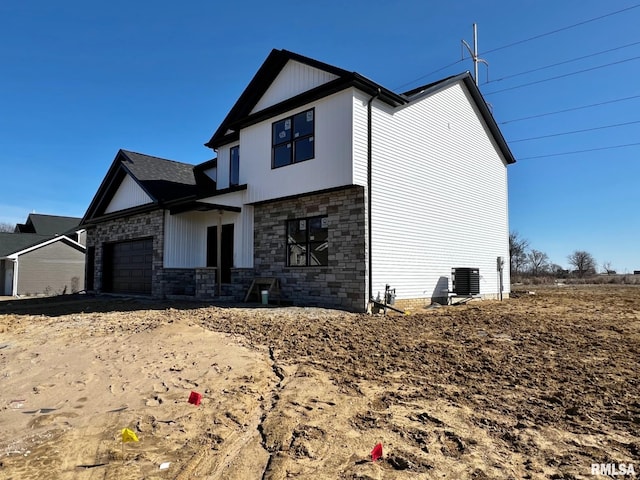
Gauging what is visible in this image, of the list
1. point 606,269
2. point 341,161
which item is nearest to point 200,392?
point 341,161

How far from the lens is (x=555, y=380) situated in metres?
4.81

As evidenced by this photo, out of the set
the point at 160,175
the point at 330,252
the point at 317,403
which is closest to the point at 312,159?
the point at 330,252

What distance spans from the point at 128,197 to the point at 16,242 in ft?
59.4

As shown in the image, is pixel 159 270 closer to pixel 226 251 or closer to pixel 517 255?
pixel 226 251

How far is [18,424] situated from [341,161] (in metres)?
9.01

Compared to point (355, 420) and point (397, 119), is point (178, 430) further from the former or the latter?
point (397, 119)

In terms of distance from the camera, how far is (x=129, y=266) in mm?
18375

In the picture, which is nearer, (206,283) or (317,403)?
(317,403)

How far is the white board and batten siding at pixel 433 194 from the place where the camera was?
466 inches

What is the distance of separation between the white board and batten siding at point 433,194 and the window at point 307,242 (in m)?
1.67

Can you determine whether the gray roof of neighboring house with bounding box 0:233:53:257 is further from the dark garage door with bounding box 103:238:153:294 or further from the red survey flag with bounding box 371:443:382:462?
the red survey flag with bounding box 371:443:382:462

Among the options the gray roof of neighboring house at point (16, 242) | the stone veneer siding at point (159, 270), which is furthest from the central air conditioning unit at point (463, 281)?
the gray roof of neighboring house at point (16, 242)

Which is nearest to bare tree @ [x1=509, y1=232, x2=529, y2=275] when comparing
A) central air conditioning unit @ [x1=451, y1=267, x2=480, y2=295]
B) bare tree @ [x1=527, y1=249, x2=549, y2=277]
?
bare tree @ [x1=527, y1=249, x2=549, y2=277]

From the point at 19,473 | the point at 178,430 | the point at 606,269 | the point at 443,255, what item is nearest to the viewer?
the point at 19,473
